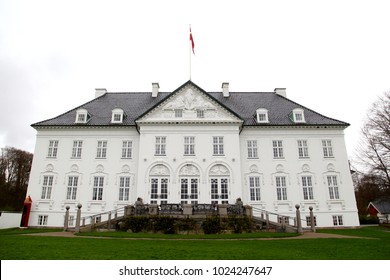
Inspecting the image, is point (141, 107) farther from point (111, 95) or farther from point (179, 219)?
point (179, 219)

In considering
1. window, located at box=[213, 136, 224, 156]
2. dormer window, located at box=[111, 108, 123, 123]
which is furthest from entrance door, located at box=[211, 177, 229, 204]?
dormer window, located at box=[111, 108, 123, 123]

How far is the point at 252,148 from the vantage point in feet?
93.8

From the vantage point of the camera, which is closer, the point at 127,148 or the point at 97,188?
the point at 97,188

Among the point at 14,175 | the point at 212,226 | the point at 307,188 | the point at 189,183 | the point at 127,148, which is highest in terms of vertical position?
the point at 127,148

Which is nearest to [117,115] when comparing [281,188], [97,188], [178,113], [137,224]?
[178,113]

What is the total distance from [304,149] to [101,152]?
2109cm

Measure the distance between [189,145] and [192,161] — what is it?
1715 millimetres

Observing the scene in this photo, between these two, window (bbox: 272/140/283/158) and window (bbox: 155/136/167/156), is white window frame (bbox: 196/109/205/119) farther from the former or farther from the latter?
window (bbox: 272/140/283/158)

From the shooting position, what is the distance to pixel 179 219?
19.9 metres

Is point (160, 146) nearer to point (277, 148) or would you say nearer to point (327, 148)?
point (277, 148)

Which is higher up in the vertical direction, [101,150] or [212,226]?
[101,150]

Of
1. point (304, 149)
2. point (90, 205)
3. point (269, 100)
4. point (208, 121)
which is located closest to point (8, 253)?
point (90, 205)

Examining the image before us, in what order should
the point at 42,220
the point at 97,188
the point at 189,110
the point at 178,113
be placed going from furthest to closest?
the point at 178,113, the point at 189,110, the point at 97,188, the point at 42,220

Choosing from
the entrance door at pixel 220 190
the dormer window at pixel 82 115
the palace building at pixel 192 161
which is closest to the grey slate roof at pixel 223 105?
the palace building at pixel 192 161
